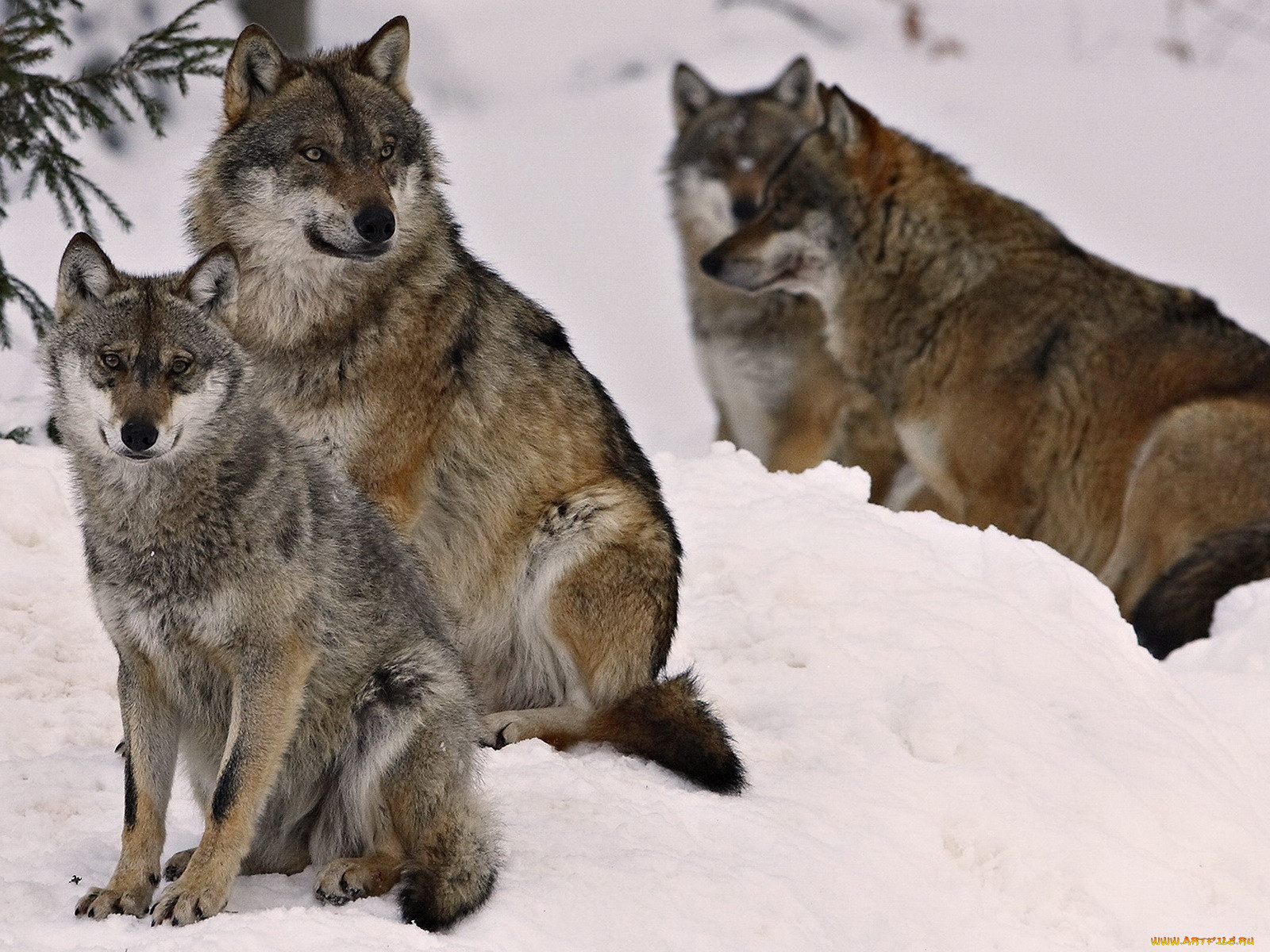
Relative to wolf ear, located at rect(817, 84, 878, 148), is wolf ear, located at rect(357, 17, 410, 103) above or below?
below

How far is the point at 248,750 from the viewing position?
152 inches

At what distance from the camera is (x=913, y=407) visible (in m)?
9.13

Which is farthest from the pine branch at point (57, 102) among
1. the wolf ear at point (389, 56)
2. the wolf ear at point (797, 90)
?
the wolf ear at point (797, 90)

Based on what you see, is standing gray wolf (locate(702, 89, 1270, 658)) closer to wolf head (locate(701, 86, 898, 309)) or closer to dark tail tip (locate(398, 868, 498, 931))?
wolf head (locate(701, 86, 898, 309))

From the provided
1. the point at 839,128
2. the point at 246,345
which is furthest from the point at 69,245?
the point at 839,128

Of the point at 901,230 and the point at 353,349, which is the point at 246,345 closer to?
the point at 353,349

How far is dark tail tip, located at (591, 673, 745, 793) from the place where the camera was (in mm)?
4879

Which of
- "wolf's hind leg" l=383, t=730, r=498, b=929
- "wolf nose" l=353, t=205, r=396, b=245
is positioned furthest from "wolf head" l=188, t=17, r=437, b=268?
"wolf's hind leg" l=383, t=730, r=498, b=929

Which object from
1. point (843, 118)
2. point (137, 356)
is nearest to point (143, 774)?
point (137, 356)

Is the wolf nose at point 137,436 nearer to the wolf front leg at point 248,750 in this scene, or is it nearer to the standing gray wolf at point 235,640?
the standing gray wolf at point 235,640

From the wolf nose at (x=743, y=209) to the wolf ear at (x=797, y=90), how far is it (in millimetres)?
932

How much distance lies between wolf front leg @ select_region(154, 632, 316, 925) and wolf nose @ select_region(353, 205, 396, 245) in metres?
1.84

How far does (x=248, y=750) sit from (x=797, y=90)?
844 cm

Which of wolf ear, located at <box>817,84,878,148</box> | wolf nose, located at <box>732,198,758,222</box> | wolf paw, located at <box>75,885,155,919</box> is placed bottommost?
wolf paw, located at <box>75,885,155,919</box>
